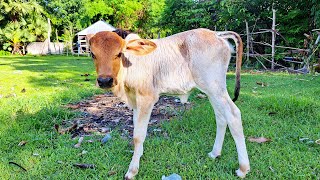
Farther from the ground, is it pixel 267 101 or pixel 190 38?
pixel 190 38

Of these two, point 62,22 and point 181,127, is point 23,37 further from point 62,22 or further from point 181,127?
point 181,127

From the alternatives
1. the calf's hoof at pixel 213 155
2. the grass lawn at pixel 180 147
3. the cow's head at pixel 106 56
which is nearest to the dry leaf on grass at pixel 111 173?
the grass lawn at pixel 180 147

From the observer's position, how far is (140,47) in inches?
107

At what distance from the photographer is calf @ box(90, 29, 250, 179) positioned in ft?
8.59

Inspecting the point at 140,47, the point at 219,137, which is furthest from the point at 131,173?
the point at 140,47

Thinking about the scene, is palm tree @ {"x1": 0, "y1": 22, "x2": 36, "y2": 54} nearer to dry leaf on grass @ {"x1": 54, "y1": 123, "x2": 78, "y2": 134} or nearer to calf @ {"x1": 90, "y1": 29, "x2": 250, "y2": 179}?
dry leaf on grass @ {"x1": 54, "y1": 123, "x2": 78, "y2": 134}

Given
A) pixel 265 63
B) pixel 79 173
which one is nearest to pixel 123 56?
pixel 79 173

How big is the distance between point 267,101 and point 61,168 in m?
3.02

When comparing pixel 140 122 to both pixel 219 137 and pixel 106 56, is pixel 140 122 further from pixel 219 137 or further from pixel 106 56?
pixel 219 137

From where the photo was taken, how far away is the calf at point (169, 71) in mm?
2619

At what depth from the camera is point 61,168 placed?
282cm

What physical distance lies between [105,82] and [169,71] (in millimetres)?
664

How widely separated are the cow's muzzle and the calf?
0.31 ft

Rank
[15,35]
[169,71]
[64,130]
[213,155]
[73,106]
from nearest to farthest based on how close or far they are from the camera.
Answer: [169,71] < [213,155] < [64,130] < [73,106] < [15,35]
